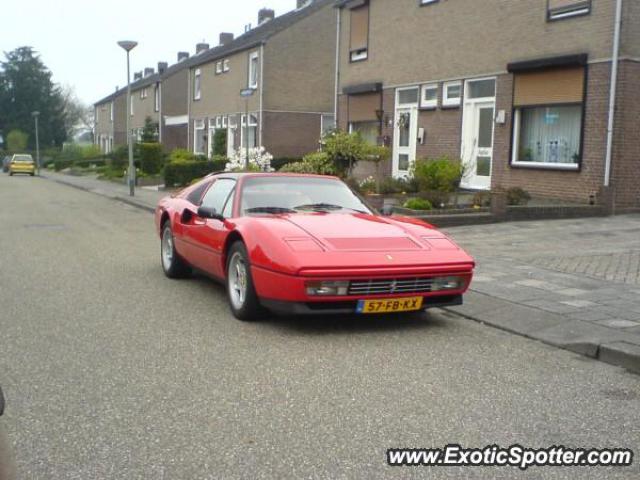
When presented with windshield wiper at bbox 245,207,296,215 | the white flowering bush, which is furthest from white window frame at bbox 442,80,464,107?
windshield wiper at bbox 245,207,296,215

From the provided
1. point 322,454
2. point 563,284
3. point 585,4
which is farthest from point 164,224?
point 585,4

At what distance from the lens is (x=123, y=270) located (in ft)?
32.1

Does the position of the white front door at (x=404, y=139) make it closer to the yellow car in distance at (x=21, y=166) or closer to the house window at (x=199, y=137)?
the house window at (x=199, y=137)

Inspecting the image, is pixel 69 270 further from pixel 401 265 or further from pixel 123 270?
pixel 401 265

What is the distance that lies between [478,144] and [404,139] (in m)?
3.72

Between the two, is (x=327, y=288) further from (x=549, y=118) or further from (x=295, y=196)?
(x=549, y=118)

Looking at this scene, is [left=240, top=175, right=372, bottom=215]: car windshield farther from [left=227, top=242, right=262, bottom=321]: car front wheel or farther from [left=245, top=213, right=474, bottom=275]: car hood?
[left=227, top=242, right=262, bottom=321]: car front wheel

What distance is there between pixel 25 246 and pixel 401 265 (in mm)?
7949

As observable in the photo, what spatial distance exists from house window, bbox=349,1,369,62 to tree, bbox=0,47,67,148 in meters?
67.1

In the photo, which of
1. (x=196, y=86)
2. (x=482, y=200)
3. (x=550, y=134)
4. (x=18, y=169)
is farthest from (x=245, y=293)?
(x=18, y=169)

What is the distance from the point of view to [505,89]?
1833 centimetres

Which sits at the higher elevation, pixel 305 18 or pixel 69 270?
pixel 305 18

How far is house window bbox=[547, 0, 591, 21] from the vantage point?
52.4ft

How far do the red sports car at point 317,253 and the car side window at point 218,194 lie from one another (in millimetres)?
27
